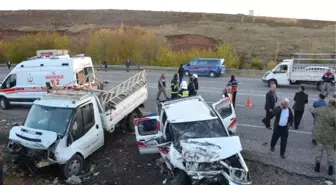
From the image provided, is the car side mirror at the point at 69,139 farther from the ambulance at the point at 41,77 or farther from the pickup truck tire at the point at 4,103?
the pickup truck tire at the point at 4,103

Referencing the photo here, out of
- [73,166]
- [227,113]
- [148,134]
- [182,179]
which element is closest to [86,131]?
[73,166]

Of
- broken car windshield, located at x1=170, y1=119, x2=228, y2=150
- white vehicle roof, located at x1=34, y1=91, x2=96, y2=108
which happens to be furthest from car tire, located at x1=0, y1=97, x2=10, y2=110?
broken car windshield, located at x1=170, y1=119, x2=228, y2=150

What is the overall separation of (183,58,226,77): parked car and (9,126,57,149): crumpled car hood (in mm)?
19041

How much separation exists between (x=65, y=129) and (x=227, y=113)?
4.35 metres

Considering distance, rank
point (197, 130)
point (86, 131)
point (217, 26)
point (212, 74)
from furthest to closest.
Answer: point (217, 26) < point (212, 74) < point (86, 131) < point (197, 130)

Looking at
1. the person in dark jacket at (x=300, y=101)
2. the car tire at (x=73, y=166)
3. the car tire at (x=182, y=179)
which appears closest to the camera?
the car tire at (x=182, y=179)

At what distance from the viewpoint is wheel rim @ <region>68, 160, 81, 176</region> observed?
768cm

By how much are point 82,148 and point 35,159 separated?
44.3 inches

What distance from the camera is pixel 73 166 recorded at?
7.77 m

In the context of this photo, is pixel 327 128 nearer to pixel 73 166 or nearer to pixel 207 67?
pixel 73 166

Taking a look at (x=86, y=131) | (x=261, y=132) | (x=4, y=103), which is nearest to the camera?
(x=86, y=131)

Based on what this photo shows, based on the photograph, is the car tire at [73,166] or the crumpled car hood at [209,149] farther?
the car tire at [73,166]

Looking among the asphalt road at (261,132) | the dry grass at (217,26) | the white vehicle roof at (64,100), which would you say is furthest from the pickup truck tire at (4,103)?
the dry grass at (217,26)

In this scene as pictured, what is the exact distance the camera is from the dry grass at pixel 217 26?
5053 centimetres
